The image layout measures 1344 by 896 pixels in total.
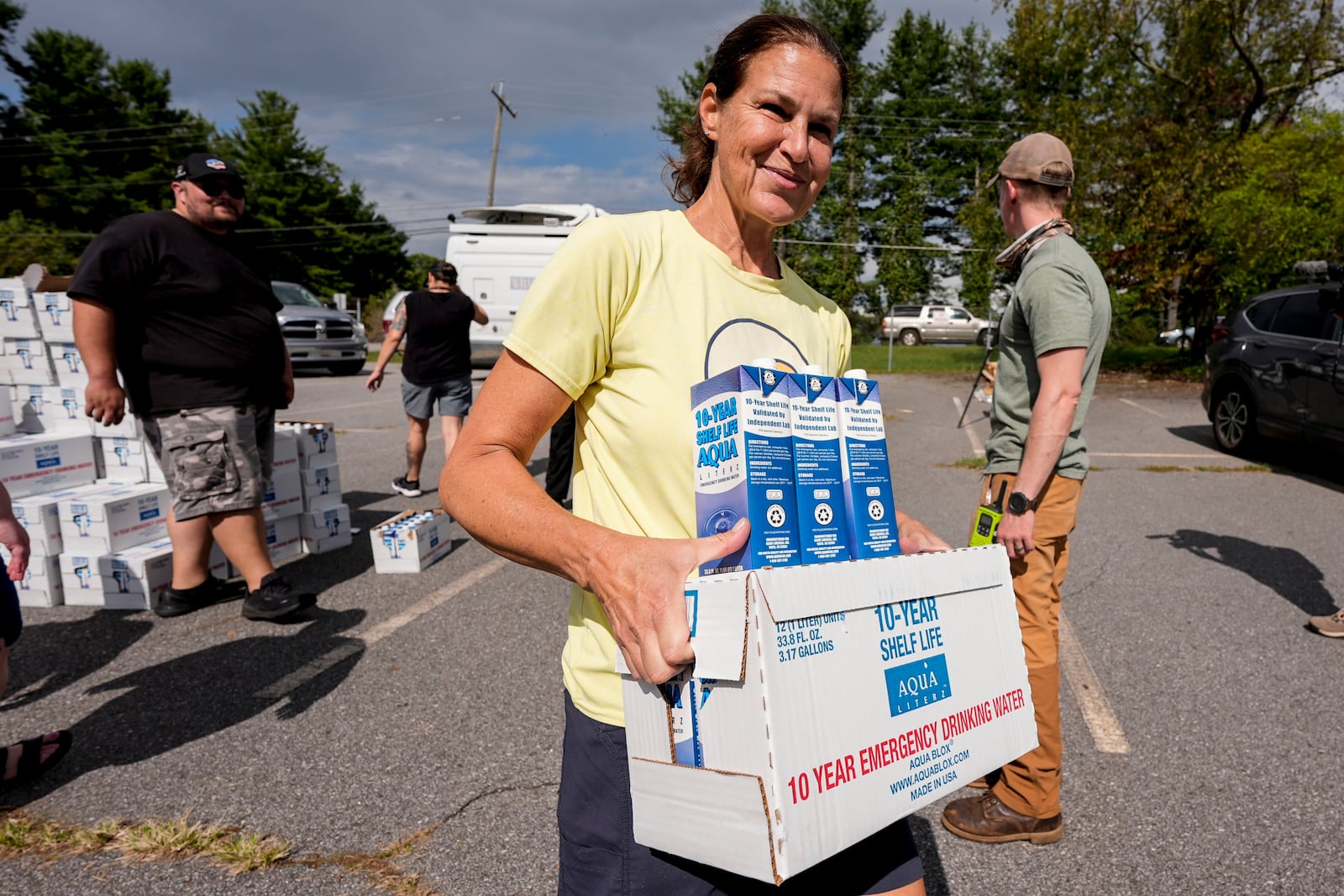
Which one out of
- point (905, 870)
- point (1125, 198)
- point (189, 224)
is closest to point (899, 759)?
point (905, 870)

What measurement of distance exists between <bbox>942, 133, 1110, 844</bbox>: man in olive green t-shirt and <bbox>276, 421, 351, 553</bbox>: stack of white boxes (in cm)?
464

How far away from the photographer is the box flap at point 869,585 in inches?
37.3

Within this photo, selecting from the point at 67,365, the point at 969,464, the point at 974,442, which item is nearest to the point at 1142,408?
the point at 974,442

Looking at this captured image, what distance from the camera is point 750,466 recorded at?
3.41ft

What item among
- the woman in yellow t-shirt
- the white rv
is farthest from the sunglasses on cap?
the white rv

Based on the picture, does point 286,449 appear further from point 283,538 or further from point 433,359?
point 433,359

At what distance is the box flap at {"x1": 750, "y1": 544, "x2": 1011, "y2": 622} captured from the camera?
3.11ft

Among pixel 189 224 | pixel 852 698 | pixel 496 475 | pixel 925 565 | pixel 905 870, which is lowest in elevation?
pixel 905 870

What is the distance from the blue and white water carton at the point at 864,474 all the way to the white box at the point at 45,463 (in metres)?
5.60

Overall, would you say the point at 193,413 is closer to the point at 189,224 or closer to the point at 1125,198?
the point at 189,224

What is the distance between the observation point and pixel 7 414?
17.5ft

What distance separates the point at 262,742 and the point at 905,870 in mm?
2719

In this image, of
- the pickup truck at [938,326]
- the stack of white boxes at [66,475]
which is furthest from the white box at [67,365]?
the pickup truck at [938,326]

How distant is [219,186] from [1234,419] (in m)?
10.7
